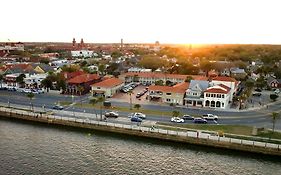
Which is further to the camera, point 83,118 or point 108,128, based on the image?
point 83,118

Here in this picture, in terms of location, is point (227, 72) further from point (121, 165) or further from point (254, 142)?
point (121, 165)

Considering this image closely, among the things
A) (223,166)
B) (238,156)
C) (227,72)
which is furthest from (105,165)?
(227,72)

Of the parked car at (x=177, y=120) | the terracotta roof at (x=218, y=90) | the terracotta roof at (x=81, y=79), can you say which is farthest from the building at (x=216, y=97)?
the terracotta roof at (x=81, y=79)

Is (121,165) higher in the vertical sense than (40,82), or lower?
lower

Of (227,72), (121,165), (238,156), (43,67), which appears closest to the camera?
(121,165)

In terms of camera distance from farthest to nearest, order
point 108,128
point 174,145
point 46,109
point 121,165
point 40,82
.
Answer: point 40,82 < point 46,109 < point 108,128 < point 174,145 < point 121,165

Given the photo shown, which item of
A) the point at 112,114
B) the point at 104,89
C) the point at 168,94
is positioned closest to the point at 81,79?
the point at 104,89

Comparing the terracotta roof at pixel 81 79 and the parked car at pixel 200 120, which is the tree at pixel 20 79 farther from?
the parked car at pixel 200 120

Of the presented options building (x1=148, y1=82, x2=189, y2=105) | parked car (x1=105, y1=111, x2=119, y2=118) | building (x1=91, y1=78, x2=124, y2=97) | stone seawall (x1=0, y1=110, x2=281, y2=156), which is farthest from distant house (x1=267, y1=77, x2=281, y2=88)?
parked car (x1=105, y1=111, x2=119, y2=118)
